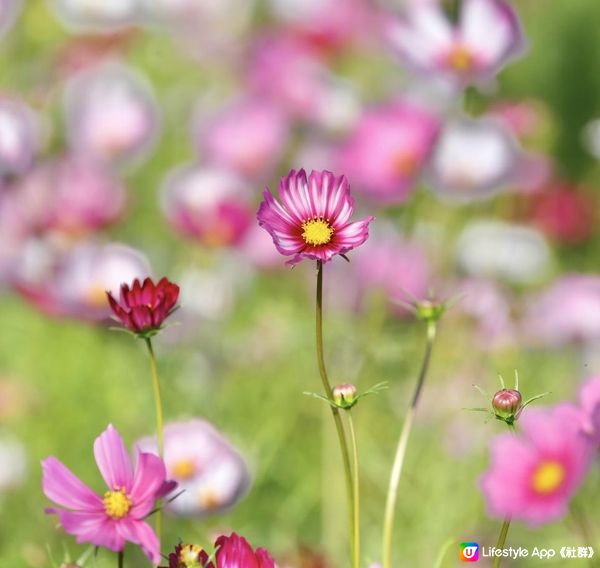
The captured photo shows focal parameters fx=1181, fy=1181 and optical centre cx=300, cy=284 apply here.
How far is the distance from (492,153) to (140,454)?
0.90 metres

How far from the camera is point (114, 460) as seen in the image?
0.50m

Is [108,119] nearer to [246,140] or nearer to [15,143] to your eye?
[246,140]

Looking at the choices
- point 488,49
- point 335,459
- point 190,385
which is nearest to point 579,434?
point 488,49

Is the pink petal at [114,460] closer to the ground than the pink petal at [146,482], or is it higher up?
higher up

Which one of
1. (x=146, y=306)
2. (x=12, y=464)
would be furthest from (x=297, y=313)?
(x=146, y=306)

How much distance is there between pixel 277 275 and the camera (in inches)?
60.4

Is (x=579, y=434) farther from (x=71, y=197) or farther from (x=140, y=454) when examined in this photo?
(x=71, y=197)

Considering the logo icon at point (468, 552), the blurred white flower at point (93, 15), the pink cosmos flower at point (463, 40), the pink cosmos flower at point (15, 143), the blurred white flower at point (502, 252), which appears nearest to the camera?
the logo icon at point (468, 552)

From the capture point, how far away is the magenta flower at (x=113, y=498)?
464 millimetres

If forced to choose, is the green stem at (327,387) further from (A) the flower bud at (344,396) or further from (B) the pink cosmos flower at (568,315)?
(B) the pink cosmos flower at (568,315)

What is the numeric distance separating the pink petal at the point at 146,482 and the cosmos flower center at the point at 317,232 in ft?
0.36

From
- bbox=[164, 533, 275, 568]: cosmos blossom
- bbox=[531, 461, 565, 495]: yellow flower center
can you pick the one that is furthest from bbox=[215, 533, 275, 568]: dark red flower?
bbox=[531, 461, 565, 495]: yellow flower center

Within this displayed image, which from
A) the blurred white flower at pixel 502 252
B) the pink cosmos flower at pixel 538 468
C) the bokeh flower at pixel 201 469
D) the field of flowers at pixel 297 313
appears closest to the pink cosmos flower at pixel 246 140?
the field of flowers at pixel 297 313

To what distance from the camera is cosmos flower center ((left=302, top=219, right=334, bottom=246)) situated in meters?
0.49
